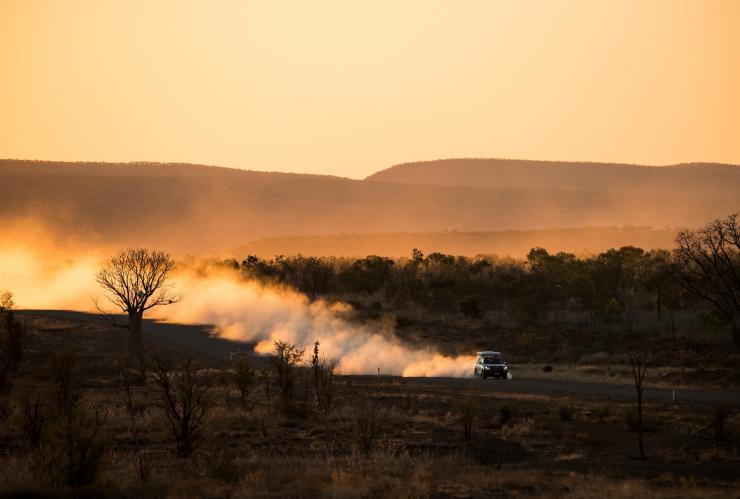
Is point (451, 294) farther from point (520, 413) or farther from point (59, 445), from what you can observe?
point (59, 445)

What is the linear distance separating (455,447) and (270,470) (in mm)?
8543

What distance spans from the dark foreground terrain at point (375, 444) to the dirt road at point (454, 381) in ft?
1.94

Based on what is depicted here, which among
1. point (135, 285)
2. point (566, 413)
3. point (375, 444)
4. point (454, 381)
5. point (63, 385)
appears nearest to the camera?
point (375, 444)

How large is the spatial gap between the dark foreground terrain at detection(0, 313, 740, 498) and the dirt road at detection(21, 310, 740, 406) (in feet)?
1.94

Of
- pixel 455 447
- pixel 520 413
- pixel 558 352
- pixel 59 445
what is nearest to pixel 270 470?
pixel 59 445

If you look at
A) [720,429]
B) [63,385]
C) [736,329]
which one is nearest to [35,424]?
[63,385]

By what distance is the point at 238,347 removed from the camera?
297 feet

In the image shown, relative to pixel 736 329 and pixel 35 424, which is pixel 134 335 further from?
pixel 736 329

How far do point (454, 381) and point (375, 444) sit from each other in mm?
30549

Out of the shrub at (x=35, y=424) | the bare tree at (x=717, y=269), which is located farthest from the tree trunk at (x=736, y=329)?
the shrub at (x=35, y=424)

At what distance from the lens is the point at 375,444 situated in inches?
1435

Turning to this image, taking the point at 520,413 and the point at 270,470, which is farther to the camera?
the point at 520,413

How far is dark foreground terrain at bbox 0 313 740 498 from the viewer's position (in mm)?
26984

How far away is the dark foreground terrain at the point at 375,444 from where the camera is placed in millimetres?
26984
